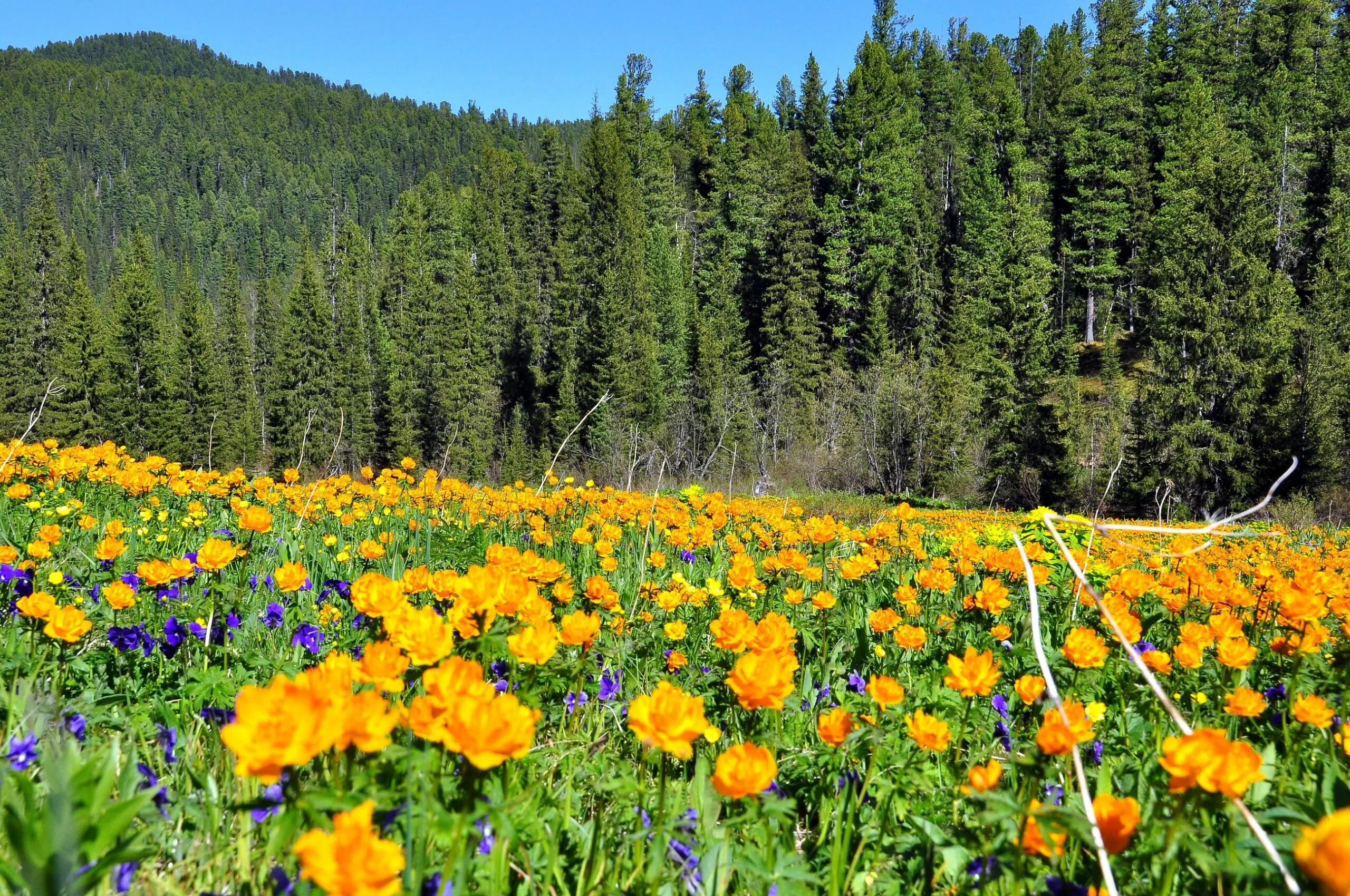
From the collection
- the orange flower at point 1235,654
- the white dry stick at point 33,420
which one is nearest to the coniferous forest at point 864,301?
the white dry stick at point 33,420

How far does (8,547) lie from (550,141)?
4160cm

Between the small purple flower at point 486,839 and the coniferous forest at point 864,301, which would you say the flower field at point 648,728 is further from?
the coniferous forest at point 864,301

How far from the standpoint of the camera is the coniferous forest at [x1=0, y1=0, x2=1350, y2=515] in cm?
2058

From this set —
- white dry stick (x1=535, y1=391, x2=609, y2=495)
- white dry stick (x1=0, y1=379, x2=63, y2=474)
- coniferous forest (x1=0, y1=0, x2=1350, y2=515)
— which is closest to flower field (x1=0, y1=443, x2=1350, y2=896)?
white dry stick (x1=0, y1=379, x2=63, y2=474)

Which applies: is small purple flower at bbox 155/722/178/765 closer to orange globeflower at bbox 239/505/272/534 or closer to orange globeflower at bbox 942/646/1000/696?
orange globeflower at bbox 239/505/272/534

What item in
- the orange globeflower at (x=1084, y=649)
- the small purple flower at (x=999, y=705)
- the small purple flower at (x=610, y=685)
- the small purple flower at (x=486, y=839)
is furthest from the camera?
→ the small purple flower at (x=999, y=705)

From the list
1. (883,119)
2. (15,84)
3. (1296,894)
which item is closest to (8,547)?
(1296,894)

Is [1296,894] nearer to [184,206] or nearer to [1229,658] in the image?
[1229,658]

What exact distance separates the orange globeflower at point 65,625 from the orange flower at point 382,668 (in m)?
0.98

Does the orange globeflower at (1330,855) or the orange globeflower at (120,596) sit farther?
the orange globeflower at (120,596)

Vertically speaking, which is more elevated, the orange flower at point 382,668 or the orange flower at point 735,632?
the orange flower at point 382,668

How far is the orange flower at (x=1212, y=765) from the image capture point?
891 millimetres

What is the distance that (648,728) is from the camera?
3.49 ft

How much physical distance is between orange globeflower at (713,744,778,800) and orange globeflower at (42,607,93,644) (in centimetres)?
157
